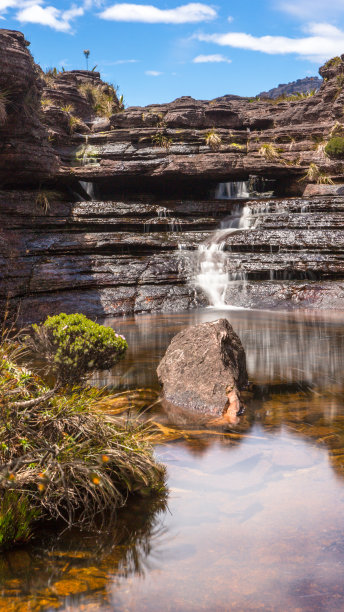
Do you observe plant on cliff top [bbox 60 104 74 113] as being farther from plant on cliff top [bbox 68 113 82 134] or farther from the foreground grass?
the foreground grass

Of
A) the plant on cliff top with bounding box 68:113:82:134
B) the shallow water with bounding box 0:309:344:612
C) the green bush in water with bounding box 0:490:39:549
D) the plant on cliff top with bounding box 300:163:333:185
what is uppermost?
the plant on cliff top with bounding box 68:113:82:134

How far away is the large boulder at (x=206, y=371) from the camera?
684cm

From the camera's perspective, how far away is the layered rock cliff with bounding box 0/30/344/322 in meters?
18.5

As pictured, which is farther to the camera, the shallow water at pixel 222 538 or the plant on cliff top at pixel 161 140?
the plant on cliff top at pixel 161 140

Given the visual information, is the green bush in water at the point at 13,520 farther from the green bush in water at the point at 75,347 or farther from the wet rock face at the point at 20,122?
the wet rock face at the point at 20,122

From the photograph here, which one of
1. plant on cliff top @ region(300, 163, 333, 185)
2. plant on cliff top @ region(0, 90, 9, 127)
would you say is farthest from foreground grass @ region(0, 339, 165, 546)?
plant on cliff top @ region(300, 163, 333, 185)

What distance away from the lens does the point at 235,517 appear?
13.4ft

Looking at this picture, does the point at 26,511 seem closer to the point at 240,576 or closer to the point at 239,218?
A: the point at 240,576

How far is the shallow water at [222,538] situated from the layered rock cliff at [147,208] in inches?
491

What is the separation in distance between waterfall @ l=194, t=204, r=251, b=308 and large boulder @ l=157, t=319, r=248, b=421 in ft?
37.1

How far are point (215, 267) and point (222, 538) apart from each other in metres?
17.2

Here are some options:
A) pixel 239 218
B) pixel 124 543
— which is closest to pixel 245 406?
pixel 124 543

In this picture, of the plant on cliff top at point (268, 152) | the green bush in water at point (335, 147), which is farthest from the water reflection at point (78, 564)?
the green bush in water at point (335, 147)

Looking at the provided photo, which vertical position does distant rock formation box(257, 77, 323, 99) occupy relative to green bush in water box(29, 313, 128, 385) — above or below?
above
